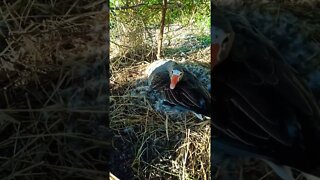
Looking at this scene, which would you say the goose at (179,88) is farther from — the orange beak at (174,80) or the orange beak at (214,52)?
the orange beak at (214,52)

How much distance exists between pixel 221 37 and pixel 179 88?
28cm

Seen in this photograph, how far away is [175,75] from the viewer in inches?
70.6

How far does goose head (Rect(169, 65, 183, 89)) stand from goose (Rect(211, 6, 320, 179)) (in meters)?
0.14

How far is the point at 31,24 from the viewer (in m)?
1.67

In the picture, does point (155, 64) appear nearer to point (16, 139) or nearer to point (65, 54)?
point (65, 54)

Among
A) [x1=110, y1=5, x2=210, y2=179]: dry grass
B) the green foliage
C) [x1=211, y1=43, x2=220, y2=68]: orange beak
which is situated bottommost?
[x1=110, y1=5, x2=210, y2=179]: dry grass

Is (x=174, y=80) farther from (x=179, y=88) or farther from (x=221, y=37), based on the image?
(x=221, y=37)

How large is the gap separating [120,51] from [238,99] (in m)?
0.54

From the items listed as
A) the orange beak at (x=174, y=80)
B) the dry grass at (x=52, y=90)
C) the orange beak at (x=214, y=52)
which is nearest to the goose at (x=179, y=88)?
the orange beak at (x=174, y=80)

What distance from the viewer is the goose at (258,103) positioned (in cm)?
165

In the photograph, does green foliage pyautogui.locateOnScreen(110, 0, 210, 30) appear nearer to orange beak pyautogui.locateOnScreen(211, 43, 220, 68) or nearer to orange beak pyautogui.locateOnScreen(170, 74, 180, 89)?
orange beak pyautogui.locateOnScreen(211, 43, 220, 68)

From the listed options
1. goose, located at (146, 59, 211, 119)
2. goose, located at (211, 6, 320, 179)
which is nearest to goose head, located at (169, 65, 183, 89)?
goose, located at (146, 59, 211, 119)

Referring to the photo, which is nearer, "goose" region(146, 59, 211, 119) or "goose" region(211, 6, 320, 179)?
"goose" region(211, 6, 320, 179)

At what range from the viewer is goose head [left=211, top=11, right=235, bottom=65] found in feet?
5.56
